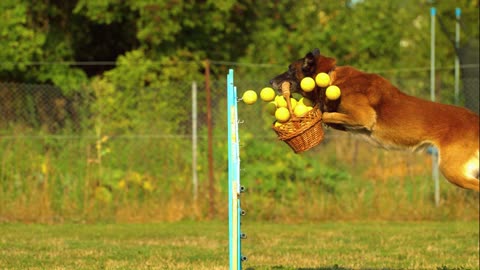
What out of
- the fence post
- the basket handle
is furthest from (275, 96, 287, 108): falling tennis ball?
the fence post

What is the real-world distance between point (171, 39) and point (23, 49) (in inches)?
119

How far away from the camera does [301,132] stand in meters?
7.76

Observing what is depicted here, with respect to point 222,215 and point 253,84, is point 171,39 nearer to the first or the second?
point 253,84

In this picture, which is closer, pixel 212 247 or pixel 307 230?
pixel 212 247

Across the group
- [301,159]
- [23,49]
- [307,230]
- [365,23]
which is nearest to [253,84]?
[301,159]

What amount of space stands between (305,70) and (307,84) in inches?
27.7

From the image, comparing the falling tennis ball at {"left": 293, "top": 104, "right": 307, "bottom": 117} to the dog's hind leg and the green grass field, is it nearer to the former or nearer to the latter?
the dog's hind leg

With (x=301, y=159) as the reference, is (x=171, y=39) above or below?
above

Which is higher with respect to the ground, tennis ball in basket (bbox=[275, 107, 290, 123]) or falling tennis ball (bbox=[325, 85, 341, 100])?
falling tennis ball (bbox=[325, 85, 341, 100])

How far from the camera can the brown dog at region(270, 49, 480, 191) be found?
8383mm

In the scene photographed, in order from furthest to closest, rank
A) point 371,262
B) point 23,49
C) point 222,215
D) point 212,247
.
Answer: point 23,49, point 222,215, point 212,247, point 371,262

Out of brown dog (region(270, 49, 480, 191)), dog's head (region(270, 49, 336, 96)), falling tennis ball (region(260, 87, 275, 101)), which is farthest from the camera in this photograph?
dog's head (region(270, 49, 336, 96))

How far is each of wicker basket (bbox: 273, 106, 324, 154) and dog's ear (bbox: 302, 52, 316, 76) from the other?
32.0 inches

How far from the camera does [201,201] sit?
1483 cm
